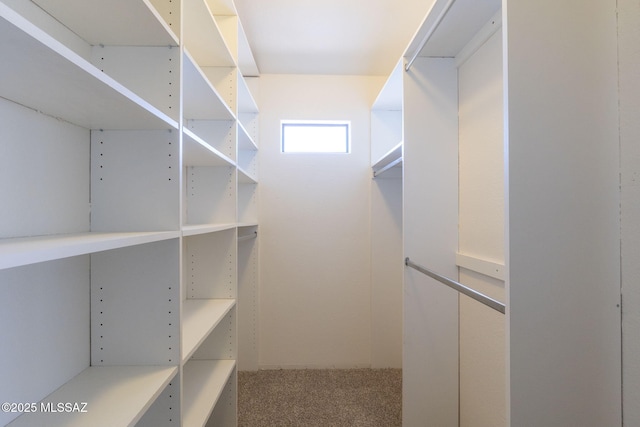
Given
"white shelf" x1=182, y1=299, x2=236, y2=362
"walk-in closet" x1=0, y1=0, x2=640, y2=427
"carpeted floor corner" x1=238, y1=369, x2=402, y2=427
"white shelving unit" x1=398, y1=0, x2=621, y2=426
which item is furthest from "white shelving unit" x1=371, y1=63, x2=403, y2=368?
"white shelving unit" x1=398, y1=0, x2=621, y2=426

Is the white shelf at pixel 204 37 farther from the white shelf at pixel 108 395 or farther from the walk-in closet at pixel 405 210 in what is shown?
the white shelf at pixel 108 395

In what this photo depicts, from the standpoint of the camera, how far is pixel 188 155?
1.35 metres

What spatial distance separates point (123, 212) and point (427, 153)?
143 centimetres

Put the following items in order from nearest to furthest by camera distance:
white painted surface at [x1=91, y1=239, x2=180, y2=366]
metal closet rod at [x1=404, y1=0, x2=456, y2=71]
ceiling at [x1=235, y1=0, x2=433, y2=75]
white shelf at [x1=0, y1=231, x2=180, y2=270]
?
white shelf at [x1=0, y1=231, x2=180, y2=270] → white painted surface at [x1=91, y1=239, x2=180, y2=366] → metal closet rod at [x1=404, y1=0, x2=456, y2=71] → ceiling at [x1=235, y1=0, x2=433, y2=75]

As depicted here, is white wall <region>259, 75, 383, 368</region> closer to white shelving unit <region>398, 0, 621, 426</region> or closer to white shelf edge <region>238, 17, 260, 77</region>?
white shelf edge <region>238, 17, 260, 77</region>

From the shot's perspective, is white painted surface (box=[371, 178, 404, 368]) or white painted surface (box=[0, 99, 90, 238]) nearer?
white painted surface (box=[0, 99, 90, 238])

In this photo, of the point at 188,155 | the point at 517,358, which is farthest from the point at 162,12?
the point at 517,358

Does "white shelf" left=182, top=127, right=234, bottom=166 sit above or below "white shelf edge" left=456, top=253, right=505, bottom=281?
above

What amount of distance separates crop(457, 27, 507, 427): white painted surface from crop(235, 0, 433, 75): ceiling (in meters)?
0.59

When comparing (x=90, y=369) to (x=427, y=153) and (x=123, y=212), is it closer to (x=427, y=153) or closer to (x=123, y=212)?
(x=123, y=212)

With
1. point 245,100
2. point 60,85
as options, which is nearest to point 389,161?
point 245,100

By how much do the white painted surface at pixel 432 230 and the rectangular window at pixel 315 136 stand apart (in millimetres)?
1048

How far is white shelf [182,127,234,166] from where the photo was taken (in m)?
1.06

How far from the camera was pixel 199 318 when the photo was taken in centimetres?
132
